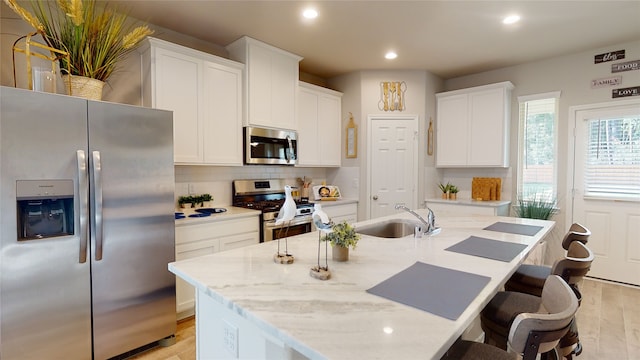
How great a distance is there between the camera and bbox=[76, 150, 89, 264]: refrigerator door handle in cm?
186

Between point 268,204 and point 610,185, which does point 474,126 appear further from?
point 268,204

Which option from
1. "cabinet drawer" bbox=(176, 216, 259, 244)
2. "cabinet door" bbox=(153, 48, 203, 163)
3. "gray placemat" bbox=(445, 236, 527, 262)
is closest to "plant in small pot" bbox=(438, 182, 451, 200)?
"gray placemat" bbox=(445, 236, 527, 262)

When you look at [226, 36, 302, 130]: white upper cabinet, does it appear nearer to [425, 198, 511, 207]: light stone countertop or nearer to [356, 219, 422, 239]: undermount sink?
[356, 219, 422, 239]: undermount sink

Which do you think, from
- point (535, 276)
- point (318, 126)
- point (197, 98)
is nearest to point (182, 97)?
point (197, 98)

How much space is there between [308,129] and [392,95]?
132 centimetres

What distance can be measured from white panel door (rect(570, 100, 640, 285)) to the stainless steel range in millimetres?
3380

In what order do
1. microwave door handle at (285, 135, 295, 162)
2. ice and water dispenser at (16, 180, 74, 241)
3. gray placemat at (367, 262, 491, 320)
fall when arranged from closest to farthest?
gray placemat at (367, 262, 491, 320) < ice and water dispenser at (16, 180, 74, 241) < microwave door handle at (285, 135, 295, 162)

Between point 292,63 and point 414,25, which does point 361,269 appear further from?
point 292,63

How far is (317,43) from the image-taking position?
3.45 m

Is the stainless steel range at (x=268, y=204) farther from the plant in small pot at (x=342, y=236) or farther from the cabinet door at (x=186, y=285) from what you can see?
the plant in small pot at (x=342, y=236)

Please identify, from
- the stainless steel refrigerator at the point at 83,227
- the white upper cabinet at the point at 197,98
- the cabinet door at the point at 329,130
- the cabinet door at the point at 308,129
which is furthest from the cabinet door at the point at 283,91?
the stainless steel refrigerator at the point at 83,227

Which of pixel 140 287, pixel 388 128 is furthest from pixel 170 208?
pixel 388 128

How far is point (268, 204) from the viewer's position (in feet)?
11.4

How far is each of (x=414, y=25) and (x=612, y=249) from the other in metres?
3.47
